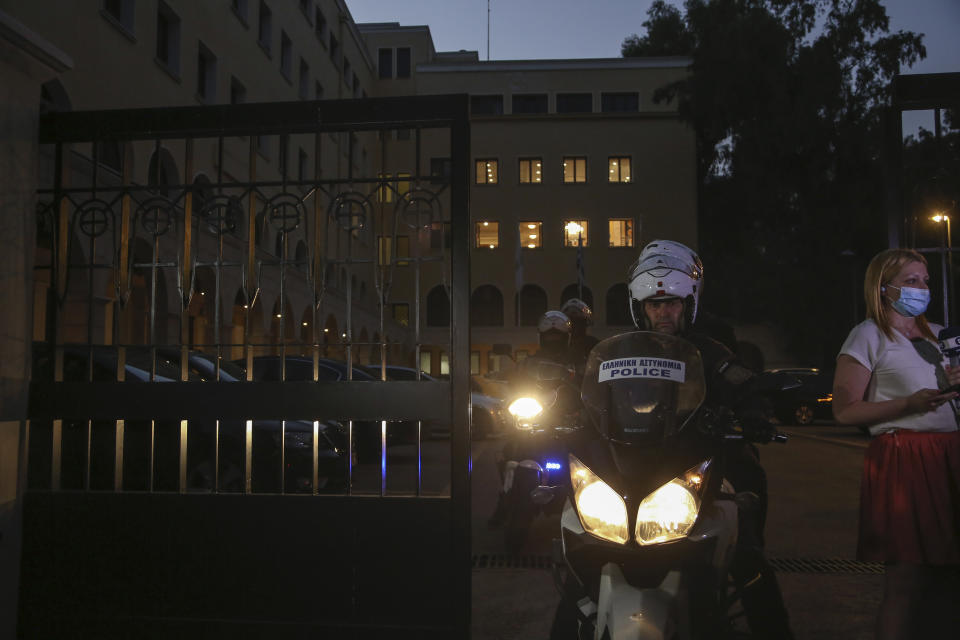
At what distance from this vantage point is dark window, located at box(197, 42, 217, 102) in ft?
69.1

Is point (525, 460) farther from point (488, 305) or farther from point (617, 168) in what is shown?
point (617, 168)

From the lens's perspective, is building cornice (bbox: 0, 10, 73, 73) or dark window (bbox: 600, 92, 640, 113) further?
dark window (bbox: 600, 92, 640, 113)

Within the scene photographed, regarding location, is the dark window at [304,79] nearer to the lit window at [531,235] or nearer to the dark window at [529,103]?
the lit window at [531,235]

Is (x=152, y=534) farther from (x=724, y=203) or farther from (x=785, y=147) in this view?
(x=724, y=203)

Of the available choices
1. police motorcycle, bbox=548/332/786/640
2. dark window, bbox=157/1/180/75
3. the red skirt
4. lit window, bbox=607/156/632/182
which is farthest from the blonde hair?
lit window, bbox=607/156/632/182

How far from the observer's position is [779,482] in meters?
10.7

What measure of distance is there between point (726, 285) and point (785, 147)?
9.53m

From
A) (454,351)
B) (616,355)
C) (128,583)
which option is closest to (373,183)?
(454,351)

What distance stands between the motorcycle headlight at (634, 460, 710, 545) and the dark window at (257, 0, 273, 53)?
25181 mm

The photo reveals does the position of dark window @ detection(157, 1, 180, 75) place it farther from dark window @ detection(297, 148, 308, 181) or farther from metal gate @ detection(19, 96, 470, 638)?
metal gate @ detection(19, 96, 470, 638)

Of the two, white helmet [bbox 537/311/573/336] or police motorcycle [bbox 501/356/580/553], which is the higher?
white helmet [bbox 537/311/573/336]

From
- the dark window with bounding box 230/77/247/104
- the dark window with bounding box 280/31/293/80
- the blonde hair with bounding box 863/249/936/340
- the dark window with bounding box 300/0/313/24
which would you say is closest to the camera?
the blonde hair with bounding box 863/249/936/340

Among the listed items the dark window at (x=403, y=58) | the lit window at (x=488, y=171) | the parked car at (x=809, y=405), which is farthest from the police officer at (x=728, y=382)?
the dark window at (x=403, y=58)

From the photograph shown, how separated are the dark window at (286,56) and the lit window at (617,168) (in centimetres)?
2095
